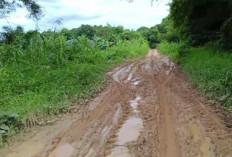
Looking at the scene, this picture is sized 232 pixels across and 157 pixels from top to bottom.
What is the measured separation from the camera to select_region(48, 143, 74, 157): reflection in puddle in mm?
4863

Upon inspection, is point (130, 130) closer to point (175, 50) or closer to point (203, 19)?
point (203, 19)

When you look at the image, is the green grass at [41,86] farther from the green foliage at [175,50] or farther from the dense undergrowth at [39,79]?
the green foliage at [175,50]

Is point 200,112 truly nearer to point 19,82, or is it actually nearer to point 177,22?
point 19,82

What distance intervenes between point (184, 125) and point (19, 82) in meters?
5.49

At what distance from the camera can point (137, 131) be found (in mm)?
5809

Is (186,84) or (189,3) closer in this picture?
(186,84)

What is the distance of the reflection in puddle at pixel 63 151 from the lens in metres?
4.86

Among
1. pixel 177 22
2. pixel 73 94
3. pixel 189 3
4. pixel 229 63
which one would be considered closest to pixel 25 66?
pixel 73 94

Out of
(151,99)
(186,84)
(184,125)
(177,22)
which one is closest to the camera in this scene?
(184,125)

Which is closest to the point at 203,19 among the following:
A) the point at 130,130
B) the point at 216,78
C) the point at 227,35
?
the point at 227,35

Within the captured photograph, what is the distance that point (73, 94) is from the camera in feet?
28.1

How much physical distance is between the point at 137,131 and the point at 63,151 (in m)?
1.54

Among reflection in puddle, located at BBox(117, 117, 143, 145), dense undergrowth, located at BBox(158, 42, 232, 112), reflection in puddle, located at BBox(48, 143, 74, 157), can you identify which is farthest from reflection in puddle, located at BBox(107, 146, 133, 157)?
dense undergrowth, located at BBox(158, 42, 232, 112)

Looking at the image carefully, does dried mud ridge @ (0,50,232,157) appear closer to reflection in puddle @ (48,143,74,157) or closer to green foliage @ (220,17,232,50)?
reflection in puddle @ (48,143,74,157)
